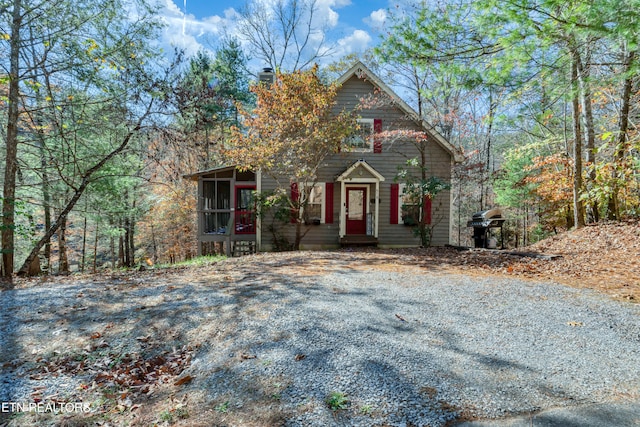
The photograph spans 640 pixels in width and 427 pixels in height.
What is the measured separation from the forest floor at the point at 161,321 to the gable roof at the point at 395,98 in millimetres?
4724

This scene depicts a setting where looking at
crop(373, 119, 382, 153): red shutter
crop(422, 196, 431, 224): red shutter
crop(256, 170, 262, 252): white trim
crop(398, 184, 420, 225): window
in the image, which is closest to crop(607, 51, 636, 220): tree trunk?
crop(422, 196, 431, 224): red shutter

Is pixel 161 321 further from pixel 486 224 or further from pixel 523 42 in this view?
pixel 486 224

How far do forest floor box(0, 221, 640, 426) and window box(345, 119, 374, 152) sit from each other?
5.12 m

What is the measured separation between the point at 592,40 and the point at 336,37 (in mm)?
16400

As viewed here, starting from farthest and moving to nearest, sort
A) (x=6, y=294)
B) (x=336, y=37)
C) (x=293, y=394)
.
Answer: (x=336, y=37)
(x=6, y=294)
(x=293, y=394)

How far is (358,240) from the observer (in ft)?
37.9

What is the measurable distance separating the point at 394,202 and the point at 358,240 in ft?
6.23

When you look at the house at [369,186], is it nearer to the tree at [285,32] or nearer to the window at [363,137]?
the window at [363,137]

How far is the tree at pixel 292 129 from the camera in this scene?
955cm

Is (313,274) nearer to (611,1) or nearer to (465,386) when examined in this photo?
(465,386)

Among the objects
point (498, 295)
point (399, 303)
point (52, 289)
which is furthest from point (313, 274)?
point (52, 289)

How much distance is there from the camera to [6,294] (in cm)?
545

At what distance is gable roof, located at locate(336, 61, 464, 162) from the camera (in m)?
11.1

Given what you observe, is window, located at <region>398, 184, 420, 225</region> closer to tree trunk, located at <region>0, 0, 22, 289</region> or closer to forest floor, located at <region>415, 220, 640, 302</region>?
forest floor, located at <region>415, 220, 640, 302</region>
